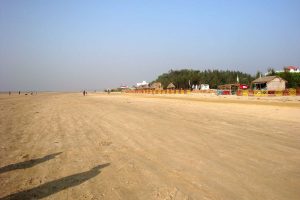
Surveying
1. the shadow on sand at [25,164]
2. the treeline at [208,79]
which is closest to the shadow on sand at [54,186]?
the shadow on sand at [25,164]

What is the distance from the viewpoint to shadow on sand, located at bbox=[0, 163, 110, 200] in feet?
15.2

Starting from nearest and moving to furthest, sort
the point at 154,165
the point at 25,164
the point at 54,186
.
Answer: the point at 54,186 < the point at 154,165 < the point at 25,164

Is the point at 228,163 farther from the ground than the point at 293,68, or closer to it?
closer to it

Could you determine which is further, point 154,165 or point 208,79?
point 208,79

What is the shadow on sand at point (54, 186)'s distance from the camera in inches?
183

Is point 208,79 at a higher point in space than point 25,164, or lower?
higher

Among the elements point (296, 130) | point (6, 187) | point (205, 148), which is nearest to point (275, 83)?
point (296, 130)

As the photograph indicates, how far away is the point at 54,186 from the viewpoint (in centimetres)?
509

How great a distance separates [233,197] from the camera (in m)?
4.36

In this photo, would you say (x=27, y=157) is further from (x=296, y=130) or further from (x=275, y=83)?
(x=275, y=83)

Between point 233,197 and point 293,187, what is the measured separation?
1232mm

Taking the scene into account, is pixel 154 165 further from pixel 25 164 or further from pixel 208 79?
pixel 208 79

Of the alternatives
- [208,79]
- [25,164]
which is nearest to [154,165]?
[25,164]

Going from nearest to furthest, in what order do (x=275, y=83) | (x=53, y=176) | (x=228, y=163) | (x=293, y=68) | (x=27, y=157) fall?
(x=53, y=176), (x=228, y=163), (x=27, y=157), (x=275, y=83), (x=293, y=68)
